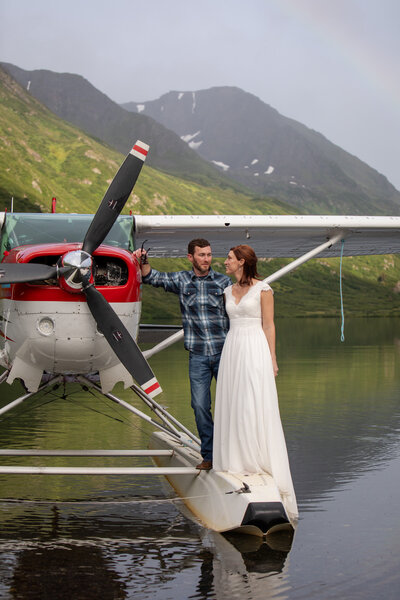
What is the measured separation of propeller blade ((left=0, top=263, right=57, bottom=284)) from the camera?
5.79m

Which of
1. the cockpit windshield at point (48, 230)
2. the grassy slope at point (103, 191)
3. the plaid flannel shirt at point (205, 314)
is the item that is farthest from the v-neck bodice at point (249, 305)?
the grassy slope at point (103, 191)

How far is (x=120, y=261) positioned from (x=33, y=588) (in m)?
2.70

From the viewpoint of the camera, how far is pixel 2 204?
109 metres

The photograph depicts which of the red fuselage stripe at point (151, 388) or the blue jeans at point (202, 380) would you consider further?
the red fuselage stripe at point (151, 388)

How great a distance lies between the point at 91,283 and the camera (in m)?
5.87

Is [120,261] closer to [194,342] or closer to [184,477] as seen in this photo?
[194,342]

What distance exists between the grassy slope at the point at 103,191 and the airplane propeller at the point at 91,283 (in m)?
88.4

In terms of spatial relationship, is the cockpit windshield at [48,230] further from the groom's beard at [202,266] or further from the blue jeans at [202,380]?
the blue jeans at [202,380]

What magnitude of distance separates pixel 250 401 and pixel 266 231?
4129 mm

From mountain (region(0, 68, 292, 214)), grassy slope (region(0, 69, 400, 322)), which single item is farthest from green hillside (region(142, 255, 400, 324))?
mountain (region(0, 68, 292, 214))

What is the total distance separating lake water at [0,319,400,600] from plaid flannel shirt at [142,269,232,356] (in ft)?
4.31

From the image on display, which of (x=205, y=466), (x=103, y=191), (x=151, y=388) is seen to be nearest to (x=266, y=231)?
(x=151, y=388)

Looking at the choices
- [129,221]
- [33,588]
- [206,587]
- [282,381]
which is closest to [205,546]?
[206,587]

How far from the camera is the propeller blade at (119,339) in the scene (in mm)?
5930
